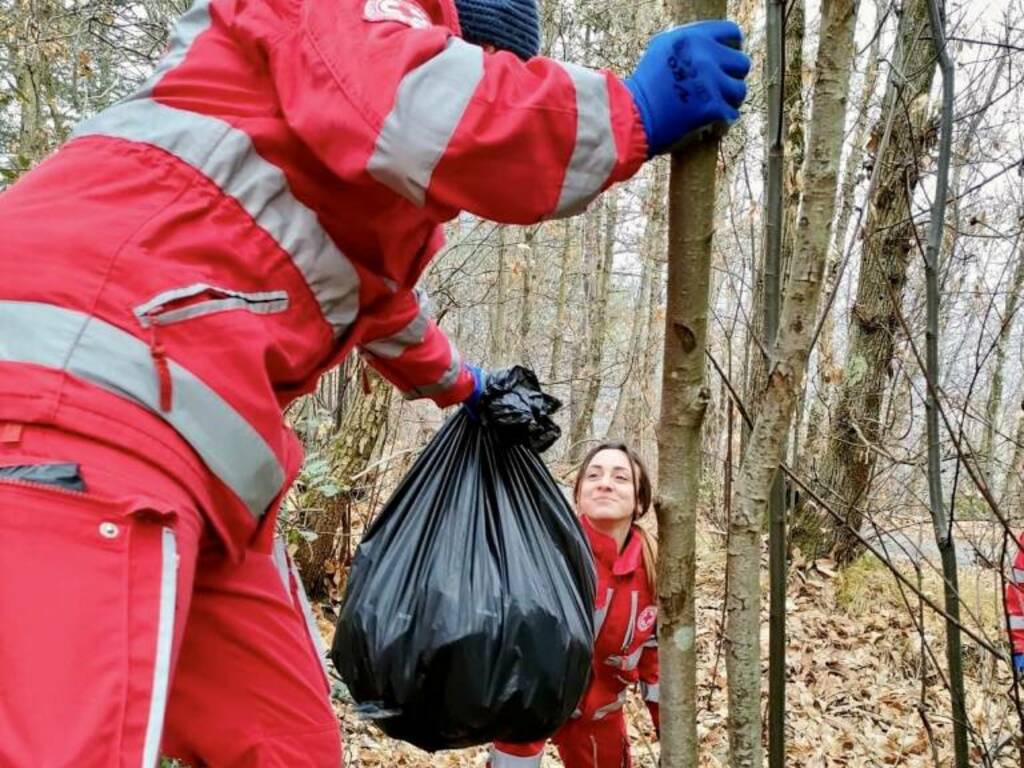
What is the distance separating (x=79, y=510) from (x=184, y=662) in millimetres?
516

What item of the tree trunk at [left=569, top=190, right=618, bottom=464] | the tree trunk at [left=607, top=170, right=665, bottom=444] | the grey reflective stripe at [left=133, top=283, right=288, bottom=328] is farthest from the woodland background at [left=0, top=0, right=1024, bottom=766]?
the tree trunk at [left=569, top=190, right=618, bottom=464]

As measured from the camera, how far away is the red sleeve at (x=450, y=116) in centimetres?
113

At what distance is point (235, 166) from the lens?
1205 mm

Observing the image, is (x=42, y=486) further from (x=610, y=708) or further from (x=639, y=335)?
(x=639, y=335)

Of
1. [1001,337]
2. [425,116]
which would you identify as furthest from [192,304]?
[1001,337]

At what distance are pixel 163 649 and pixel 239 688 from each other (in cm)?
43

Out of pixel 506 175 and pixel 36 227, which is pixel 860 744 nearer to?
pixel 506 175

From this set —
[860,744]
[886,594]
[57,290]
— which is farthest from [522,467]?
[886,594]

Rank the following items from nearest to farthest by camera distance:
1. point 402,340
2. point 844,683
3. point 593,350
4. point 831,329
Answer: point 402,340, point 844,683, point 831,329, point 593,350

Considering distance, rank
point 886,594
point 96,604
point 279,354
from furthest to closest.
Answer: point 886,594
point 279,354
point 96,604

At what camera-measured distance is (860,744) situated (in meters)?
4.00

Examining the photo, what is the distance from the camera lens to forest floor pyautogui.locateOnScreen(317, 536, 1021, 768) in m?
3.61

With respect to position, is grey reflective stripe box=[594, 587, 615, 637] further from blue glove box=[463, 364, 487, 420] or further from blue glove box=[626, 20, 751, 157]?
blue glove box=[626, 20, 751, 157]

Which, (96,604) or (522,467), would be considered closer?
(96,604)
